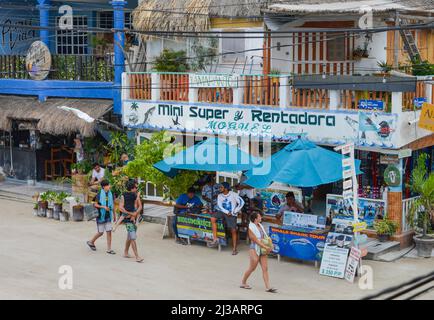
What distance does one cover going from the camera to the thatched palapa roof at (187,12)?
71.4ft

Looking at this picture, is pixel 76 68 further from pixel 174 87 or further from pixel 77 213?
pixel 77 213

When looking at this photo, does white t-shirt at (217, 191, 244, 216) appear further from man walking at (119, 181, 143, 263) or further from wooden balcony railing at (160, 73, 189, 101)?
wooden balcony railing at (160, 73, 189, 101)

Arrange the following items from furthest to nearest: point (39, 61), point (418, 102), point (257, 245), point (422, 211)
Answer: point (39, 61) → point (422, 211) → point (418, 102) → point (257, 245)

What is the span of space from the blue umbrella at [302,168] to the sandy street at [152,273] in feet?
5.22

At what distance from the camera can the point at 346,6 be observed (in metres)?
19.7

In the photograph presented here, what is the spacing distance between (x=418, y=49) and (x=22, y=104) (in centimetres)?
1113

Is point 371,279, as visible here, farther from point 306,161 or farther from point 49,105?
point 49,105

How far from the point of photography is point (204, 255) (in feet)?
57.1

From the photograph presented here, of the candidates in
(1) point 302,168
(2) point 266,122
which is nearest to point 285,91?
(2) point 266,122

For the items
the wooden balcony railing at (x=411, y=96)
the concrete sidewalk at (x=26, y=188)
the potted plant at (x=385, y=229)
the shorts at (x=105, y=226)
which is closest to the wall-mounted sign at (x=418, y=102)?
the wooden balcony railing at (x=411, y=96)

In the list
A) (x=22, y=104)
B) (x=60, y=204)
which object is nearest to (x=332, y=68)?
(x=60, y=204)

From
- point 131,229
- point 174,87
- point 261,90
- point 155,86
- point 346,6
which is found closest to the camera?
point 131,229

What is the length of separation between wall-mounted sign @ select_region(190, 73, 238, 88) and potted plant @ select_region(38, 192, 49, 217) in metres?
4.54

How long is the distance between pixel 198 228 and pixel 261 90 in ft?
12.0
